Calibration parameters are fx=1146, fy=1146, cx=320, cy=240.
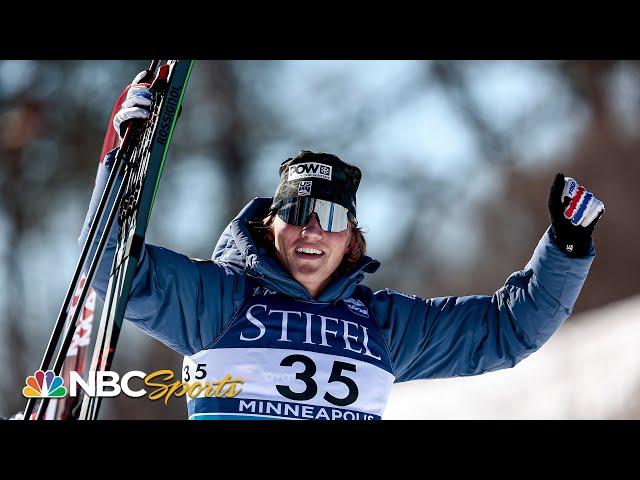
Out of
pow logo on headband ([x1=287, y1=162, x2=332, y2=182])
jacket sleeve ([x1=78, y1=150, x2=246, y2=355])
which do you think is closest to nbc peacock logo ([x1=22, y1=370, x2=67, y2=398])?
jacket sleeve ([x1=78, y1=150, x2=246, y2=355])

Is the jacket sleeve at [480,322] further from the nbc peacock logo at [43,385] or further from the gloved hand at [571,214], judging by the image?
the nbc peacock logo at [43,385]

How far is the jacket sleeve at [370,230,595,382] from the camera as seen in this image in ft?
11.0

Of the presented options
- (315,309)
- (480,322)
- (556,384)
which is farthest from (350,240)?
(556,384)

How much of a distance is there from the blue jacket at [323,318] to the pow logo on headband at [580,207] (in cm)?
10

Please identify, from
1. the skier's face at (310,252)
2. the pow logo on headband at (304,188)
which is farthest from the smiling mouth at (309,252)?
the pow logo on headband at (304,188)

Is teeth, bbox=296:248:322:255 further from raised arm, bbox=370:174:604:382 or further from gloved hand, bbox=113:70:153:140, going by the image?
gloved hand, bbox=113:70:153:140

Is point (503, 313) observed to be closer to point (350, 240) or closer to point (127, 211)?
point (350, 240)

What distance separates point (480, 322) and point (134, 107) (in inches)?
47.1

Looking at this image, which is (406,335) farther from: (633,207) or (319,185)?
(633,207)

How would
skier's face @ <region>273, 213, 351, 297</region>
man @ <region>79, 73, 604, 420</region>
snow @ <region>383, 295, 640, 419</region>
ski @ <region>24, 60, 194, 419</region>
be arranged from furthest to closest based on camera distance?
snow @ <region>383, 295, 640, 419</region>, skier's face @ <region>273, 213, 351, 297</region>, man @ <region>79, 73, 604, 420</region>, ski @ <region>24, 60, 194, 419</region>

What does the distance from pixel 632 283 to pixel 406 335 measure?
5.40m

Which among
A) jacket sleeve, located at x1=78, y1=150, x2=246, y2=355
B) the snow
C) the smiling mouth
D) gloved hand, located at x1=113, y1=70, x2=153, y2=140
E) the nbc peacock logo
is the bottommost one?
the nbc peacock logo

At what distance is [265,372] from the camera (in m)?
3.11
